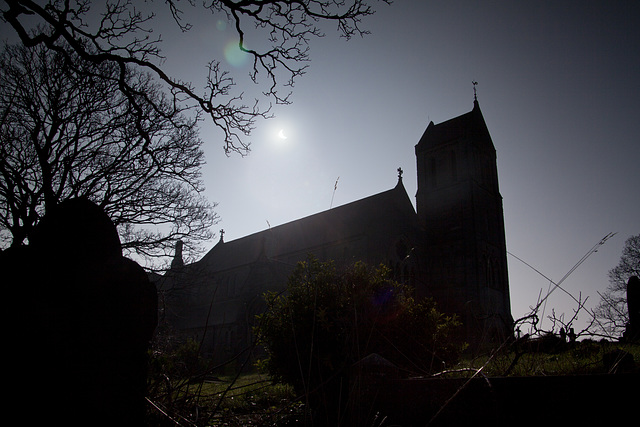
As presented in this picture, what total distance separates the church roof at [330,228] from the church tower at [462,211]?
10.4 ft

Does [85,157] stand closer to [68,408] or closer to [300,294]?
[300,294]

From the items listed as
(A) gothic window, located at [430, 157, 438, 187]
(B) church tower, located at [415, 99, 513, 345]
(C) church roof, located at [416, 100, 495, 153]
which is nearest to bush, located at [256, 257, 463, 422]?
(B) church tower, located at [415, 99, 513, 345]

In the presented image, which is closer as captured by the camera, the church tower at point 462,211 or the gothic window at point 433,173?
the church tower at point 462,211

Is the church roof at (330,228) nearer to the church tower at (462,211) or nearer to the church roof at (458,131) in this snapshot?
the church tower at (462,211)

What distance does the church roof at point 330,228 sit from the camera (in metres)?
31.2

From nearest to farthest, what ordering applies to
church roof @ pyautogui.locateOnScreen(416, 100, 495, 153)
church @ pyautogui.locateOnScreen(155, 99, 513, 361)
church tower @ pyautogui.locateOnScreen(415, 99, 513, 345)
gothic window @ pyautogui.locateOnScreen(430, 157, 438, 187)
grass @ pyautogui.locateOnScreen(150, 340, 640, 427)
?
grass @ pyautogui.locateOnScreen(150, 340, 640, 427) → church @ pyautogui.locateOnScreen(155, 99, 513, 361) → church tower @ pyautogui.locateOnScreen(415, 99, 513, 345) → church roof @ pyautogui.locateOnScreen(416, 100, 495, 153) → gothic window @ pyautogui.locateOnScreen(430, 157, 438, 187)

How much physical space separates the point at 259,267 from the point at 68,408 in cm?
2974

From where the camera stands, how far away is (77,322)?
2209 millimetres

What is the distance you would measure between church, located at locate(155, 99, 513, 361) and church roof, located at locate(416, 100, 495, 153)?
9 centimetres

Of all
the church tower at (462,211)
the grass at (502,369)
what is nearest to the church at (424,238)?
the church tower at (462,211)

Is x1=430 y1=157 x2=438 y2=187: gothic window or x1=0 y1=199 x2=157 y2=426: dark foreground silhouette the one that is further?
x1=430 y1=157 x2=438 y2=187: gothic window

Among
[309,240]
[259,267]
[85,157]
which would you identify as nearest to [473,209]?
[309,240]

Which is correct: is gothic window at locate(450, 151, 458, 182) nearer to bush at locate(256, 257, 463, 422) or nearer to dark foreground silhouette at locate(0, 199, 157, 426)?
bush at locate(256, 257, 463, 422)

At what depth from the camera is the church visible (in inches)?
1200
